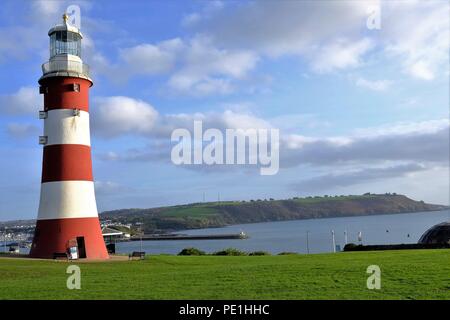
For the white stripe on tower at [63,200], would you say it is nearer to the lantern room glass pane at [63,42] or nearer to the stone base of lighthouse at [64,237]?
the stone base of lighthouse at [64,237]

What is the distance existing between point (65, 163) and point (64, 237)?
3.78 m

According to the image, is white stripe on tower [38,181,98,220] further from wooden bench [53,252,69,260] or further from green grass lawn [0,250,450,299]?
green grass lawn [0,250,450,299]

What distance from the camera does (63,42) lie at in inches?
1068

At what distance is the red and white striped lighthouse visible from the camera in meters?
25.3

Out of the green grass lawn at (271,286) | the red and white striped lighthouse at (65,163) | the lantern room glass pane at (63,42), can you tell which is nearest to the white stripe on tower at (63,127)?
the red and white striped lighthouse at (65,163)

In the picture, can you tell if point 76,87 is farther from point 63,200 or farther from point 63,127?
point 63,200

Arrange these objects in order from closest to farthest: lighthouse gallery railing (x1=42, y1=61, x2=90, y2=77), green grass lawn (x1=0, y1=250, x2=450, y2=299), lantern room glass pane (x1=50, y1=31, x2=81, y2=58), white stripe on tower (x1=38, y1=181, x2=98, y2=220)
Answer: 1. green grass lawn (x1=0, y1=250, x2=450, y2=299)
2. white stripe on tower (x1=38, y1=181, x2=98, y2=220)
3. lighthouse gallery railing (x1=42, y1=61, x2=90, y2=77)
4. lantern room glass pane (x1=50, y1=31, x2=81, y2=58)

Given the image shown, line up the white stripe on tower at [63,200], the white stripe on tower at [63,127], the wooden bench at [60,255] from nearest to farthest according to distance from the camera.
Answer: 1. the wooden bench at [60,255]
2. the white stripe on tower at [63,200]
3. the white stripe on tower at [63,127]

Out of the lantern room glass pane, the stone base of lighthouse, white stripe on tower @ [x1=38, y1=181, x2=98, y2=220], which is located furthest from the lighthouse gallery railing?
the stone base of lighthouse

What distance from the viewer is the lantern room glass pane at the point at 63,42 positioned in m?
27.0

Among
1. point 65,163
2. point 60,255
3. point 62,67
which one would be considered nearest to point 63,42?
point 62,67
